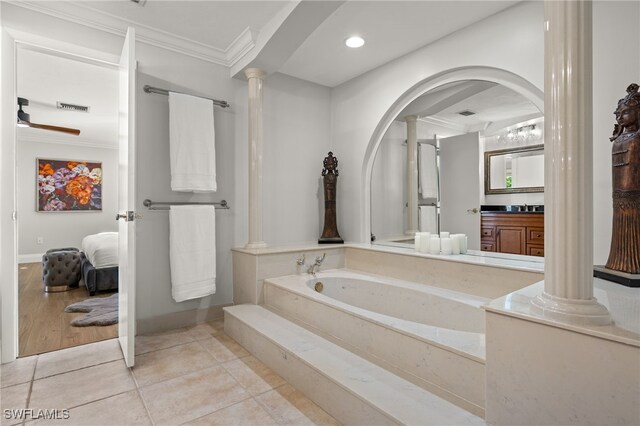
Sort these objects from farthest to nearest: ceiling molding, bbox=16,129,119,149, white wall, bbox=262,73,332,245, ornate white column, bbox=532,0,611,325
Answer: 1. ceiling molding, bbox=16,129,119,149
2. white wall, bbox=262,73,332,245
3. ornate white column, bbox=532,0,611,325

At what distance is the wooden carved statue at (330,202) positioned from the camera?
131 inches

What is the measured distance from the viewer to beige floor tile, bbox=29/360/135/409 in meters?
1.64

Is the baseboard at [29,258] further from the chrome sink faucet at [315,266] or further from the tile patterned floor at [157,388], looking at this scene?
the chrome sink faucet at [315,266]

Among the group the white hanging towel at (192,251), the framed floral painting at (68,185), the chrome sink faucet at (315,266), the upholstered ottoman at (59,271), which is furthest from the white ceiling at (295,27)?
the framed floral painting at (68,185)

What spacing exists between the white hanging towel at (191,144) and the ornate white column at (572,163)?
237 centimetres

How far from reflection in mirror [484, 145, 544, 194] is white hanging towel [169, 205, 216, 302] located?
2.26m

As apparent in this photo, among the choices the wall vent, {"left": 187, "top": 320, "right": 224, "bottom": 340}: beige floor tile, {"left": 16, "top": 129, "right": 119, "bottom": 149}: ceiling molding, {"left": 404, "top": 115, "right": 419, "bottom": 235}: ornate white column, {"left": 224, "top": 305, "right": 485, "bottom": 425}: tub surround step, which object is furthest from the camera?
{"left": 16, "top": 129, "right": 119, "bottom": 149}: ceiling molding

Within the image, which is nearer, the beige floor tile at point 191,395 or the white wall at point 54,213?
the beige floor tile at point 191,395

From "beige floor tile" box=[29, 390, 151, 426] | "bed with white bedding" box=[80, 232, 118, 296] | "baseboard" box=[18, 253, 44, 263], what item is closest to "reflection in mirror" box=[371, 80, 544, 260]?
"beige floor tile" box=[29, 390, 151, 426]

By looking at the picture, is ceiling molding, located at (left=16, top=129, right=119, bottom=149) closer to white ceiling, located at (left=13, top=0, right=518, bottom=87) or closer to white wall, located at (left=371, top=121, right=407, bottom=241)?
white ceiling, located at (left=13, top=0, right=518, bottom=87)

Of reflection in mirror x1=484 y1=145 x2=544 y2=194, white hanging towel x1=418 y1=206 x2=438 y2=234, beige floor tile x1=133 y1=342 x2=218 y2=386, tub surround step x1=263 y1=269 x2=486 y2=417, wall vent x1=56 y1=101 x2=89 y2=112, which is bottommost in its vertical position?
beige floor tile x1=133 y1=342 x2=218 y2=386

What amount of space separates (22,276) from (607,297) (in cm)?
635

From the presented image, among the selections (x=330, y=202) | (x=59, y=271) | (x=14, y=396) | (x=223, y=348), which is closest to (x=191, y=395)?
(x=223, y=348)

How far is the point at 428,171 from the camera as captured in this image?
2924 millimetres
